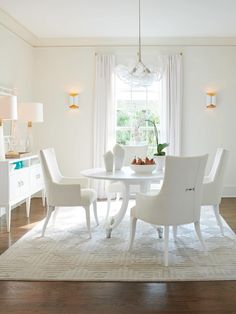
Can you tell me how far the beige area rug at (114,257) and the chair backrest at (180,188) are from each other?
0.42 metres

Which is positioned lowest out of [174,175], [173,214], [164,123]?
[173,214]

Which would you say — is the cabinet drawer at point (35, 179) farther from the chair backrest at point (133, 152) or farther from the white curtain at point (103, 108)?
the chair backrest at point (133, 152)

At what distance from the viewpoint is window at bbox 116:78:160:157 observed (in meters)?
6.93

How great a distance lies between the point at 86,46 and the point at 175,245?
405cm

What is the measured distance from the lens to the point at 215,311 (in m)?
2.67

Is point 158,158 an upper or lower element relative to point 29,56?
lower

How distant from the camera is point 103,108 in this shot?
6.83 meters

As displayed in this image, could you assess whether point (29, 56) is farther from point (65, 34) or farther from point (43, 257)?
point (43, 257)

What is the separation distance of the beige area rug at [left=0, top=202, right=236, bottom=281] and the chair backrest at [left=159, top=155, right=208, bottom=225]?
422 mm

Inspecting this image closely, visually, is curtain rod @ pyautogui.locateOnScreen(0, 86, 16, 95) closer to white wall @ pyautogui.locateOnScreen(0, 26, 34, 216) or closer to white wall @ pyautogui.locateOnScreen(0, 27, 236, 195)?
white wall @ pyautogui.locateOnScreen(0, 26, 34, 216)

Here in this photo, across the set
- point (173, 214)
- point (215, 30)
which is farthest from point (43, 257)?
point (215, 30)

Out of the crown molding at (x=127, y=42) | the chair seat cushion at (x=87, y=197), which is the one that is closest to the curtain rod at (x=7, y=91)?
the crown molding at (x=127, y=42)

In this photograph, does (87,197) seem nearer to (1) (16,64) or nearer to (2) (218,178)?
(2) (218,178)

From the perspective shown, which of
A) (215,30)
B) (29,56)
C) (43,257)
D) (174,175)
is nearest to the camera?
(174,175)
